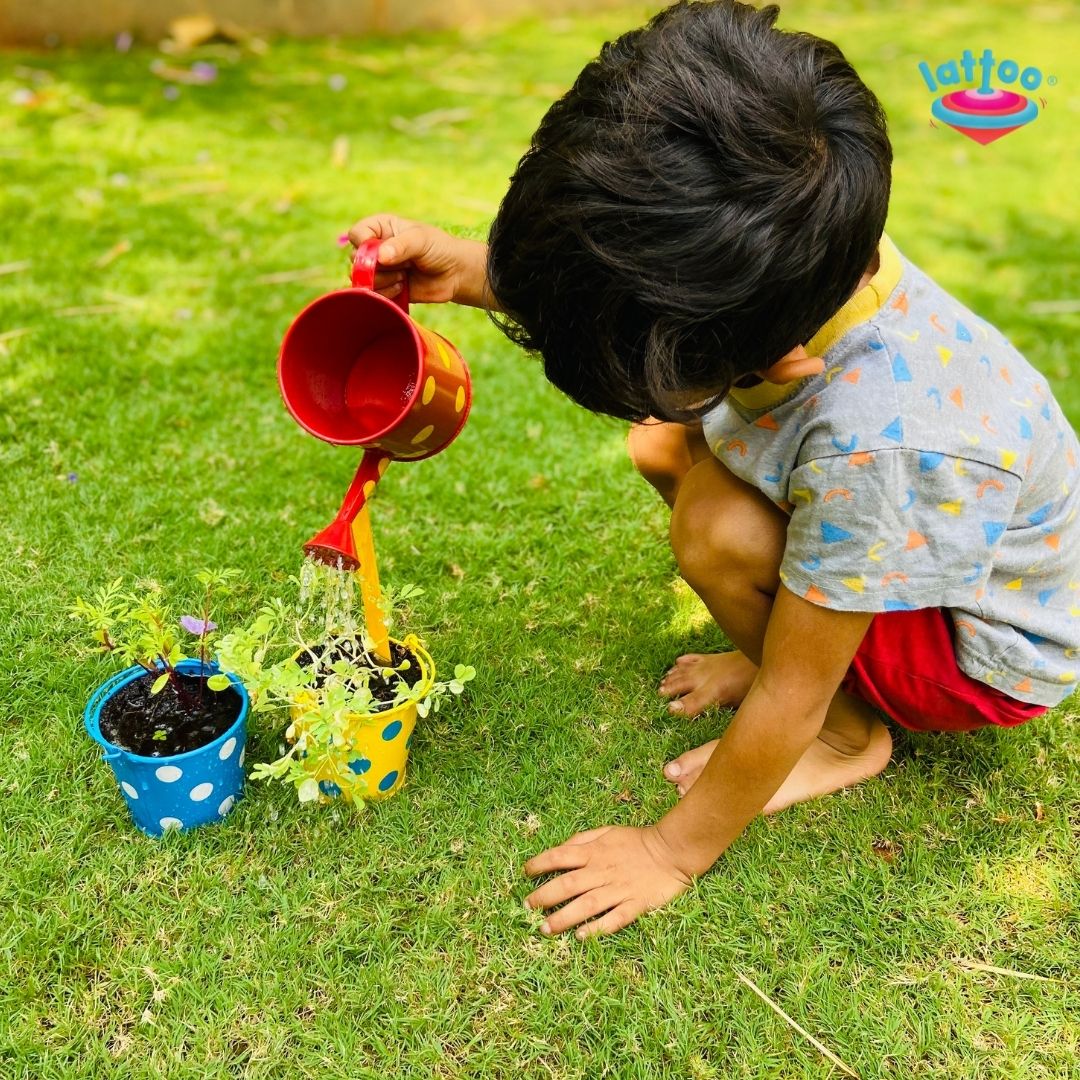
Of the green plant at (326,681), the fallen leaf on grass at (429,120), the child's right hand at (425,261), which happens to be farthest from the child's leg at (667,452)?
the fallen leaf on grass at (429,120)

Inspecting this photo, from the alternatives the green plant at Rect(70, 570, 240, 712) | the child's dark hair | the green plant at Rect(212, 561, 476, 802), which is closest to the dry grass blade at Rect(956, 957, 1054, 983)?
the green plant at Rect(212, 561, 476, 802)

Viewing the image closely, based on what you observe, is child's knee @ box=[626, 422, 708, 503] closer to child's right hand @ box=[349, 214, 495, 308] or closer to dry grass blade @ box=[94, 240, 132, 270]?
child's right hand @ box=[349, 214, 495, 308]

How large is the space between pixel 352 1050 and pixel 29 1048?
0.44 metres

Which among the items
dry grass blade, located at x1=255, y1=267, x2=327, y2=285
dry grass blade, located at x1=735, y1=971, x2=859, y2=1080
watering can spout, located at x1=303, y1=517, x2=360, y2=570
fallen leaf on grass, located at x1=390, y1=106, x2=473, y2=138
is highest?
watering can spout, located at x1=303, y1=517, x2=360, y2=570

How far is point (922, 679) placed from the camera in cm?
170

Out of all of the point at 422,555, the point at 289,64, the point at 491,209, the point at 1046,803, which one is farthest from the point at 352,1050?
the point at 289,64

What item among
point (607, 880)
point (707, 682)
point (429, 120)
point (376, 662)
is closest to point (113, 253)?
point (429, 120)

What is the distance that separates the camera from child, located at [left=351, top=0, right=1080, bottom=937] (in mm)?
1206

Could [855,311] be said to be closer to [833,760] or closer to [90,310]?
[833,760]

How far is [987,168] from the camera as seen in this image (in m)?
5.07

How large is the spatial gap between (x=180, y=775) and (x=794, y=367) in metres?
1.08

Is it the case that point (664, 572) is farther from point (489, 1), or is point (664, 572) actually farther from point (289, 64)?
point (489, 1)

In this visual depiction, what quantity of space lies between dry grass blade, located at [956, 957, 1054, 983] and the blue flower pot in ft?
3.91

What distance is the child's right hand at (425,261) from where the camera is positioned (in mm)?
1616
